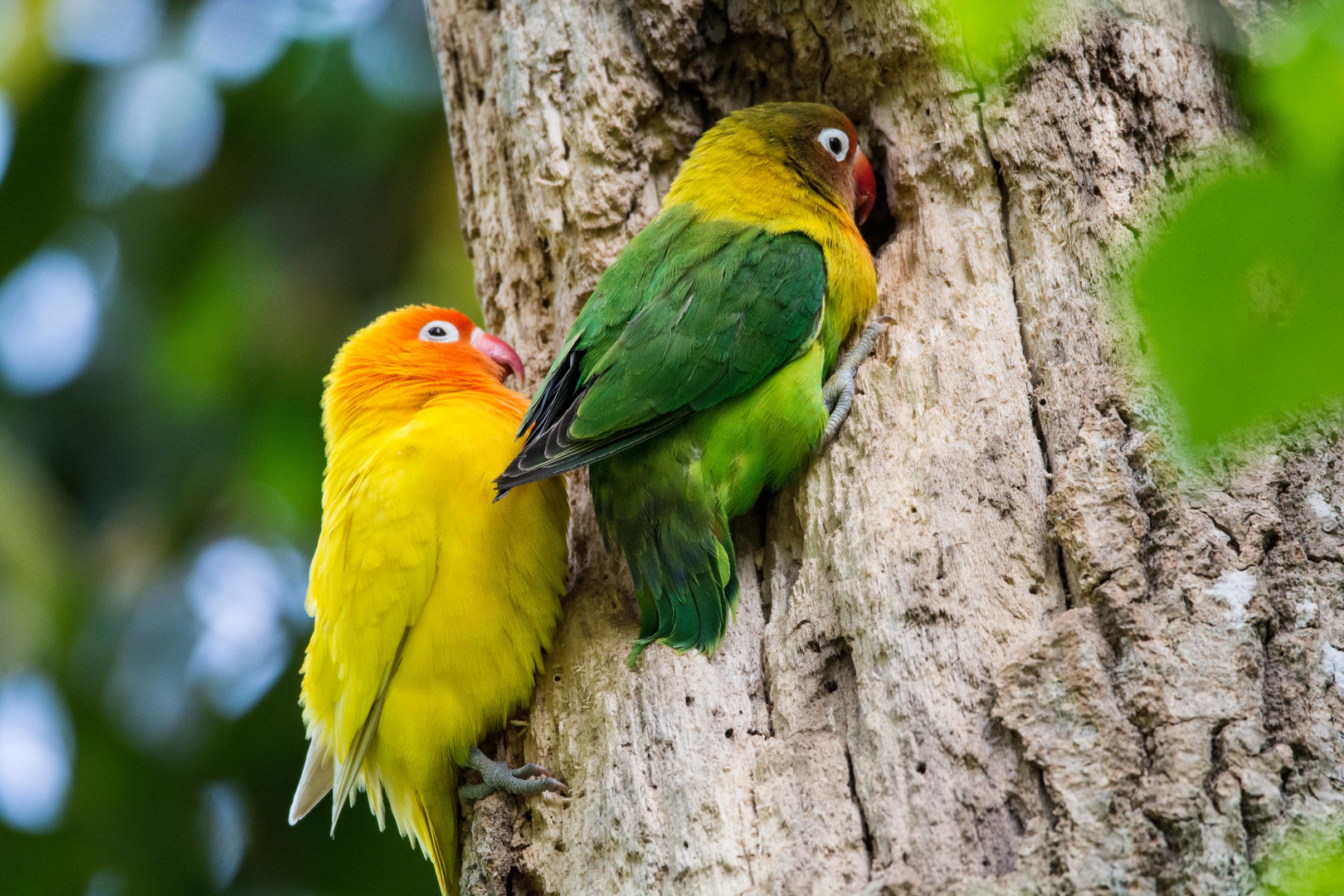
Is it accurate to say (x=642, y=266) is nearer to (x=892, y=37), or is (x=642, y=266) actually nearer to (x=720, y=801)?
(x=892, y=37)

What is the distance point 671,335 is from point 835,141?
1136 millimetres

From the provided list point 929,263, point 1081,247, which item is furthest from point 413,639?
point 1081,247

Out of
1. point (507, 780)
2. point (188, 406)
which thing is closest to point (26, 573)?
point (188, 406)

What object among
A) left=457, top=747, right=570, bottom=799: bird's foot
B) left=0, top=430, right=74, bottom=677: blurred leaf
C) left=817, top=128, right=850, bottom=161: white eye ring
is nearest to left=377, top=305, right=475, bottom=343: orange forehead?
left=817, top=128, right=850, bottom=161: white eye ring

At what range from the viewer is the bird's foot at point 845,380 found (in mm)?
3568

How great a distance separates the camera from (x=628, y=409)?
341cm

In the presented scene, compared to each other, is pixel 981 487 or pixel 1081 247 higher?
pixel 1081 247

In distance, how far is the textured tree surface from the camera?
8.26ft

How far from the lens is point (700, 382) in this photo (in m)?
3.48

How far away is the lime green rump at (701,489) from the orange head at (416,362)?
99 cm

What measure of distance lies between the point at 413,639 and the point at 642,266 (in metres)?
1.49

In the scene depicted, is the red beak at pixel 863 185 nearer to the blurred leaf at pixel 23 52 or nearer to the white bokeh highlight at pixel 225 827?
the white bokeh highlight at pixel 225 827

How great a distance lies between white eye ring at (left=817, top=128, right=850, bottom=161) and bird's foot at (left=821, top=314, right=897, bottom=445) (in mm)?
719

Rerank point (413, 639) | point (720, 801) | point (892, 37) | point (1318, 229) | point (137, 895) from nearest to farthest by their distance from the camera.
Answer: point (1318, 229), point (720, 801), point (413, 639), point (892, 37), point (137, 895)
